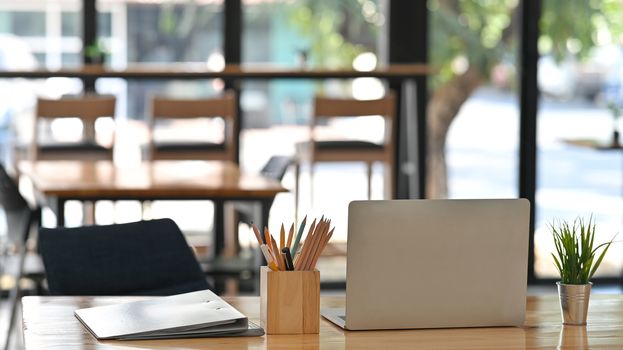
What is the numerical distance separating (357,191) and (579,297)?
4.30 meters

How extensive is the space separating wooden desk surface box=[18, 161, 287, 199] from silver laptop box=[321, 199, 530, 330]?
206 centimetres

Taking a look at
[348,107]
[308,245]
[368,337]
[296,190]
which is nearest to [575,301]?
[368,337]

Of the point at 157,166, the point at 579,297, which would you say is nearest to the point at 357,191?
the point at 157,166

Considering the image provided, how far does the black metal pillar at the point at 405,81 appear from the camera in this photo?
656cm

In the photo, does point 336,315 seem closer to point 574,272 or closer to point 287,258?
point 287,258

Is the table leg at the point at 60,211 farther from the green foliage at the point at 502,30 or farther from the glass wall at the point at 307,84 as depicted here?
the green foliage at the point at 502,30

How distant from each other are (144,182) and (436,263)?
93.8 inches

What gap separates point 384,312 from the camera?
2092mm

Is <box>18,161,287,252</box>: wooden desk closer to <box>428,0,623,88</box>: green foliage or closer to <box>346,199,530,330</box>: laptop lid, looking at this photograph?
<box>346,199,530,330</box>: laptop lid

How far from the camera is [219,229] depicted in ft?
21.3

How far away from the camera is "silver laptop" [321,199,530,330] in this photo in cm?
205

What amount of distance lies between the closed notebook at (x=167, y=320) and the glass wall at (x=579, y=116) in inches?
182

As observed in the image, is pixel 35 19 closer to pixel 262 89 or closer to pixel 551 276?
pixel 262 89

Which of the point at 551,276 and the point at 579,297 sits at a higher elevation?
the point at 579,297
